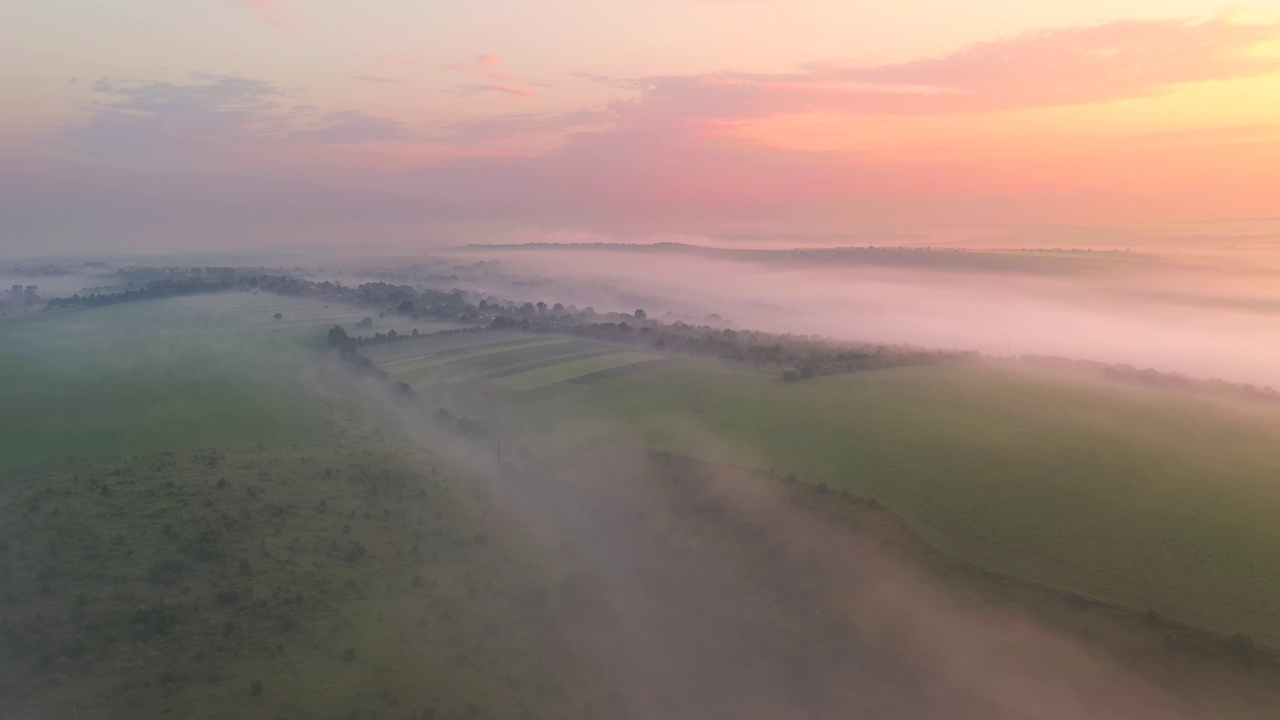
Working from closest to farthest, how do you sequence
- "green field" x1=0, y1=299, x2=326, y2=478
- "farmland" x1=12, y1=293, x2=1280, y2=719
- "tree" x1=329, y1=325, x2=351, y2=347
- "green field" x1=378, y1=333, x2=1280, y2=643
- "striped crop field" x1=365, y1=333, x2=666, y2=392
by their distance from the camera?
"farmland" x1=12, y1=293, x2=1280, y2=719 → "green field" x1=378, y1=333, x2=1280, y2=643 → "green field" x1=0, y1=299, x2=326, y2=478 → "striped crop field" x1=365, y1=333, x2=666, y2=392 → "tree" x1=329, y1=325, x2=351, y2=347

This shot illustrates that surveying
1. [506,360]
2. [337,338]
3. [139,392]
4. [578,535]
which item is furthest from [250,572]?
[337,338]

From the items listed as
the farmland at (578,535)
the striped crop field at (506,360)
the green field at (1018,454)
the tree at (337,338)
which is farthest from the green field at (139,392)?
the green field at (1018,454)

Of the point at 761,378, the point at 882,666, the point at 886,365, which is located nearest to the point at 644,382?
the point at 761,378

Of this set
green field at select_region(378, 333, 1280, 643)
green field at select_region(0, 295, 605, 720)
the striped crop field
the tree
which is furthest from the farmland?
the tree

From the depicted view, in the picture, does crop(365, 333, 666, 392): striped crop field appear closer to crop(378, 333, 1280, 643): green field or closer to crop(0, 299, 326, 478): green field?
crop(378, 333, 1280, 643): green field

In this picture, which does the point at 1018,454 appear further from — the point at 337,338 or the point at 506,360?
the point at 337,338

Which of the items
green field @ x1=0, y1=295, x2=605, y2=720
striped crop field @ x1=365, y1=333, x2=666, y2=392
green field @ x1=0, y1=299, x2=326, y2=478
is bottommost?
green field @ x1=0, y1=295, x2=605, y2=720

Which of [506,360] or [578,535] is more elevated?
[506,360]

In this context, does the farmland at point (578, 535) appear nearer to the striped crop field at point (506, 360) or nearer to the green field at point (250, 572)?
the green field at point (250, 572)
